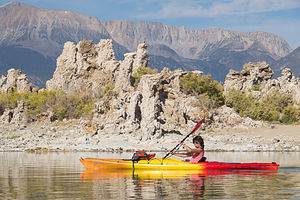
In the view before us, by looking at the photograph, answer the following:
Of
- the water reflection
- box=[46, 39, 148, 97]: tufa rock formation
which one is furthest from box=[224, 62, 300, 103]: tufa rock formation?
the water reflection

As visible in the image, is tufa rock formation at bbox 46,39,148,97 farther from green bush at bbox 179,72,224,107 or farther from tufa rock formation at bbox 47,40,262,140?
green bush at bbox 179,72,224,107

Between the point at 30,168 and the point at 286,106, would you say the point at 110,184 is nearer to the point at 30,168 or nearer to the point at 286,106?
the point at 30,168

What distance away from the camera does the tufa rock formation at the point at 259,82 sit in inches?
2788

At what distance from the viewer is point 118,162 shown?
76.3ft

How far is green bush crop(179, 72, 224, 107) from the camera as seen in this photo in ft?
193

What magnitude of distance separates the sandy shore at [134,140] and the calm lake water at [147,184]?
16.8 m

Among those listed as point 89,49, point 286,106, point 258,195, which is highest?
point 89,49

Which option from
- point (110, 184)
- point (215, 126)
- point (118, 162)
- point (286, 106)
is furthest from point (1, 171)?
point (286, 106)

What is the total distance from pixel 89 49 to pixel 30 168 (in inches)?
2096

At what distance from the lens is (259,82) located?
243 ft

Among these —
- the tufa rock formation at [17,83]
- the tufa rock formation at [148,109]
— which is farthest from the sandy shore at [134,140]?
the tufa rock formation at [17,83]

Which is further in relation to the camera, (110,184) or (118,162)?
(118,162)

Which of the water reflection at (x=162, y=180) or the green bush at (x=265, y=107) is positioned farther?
the green bush at (x=265, y=107)

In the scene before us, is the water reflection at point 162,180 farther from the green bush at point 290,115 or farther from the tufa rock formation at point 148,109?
the green bush at point 290,115
